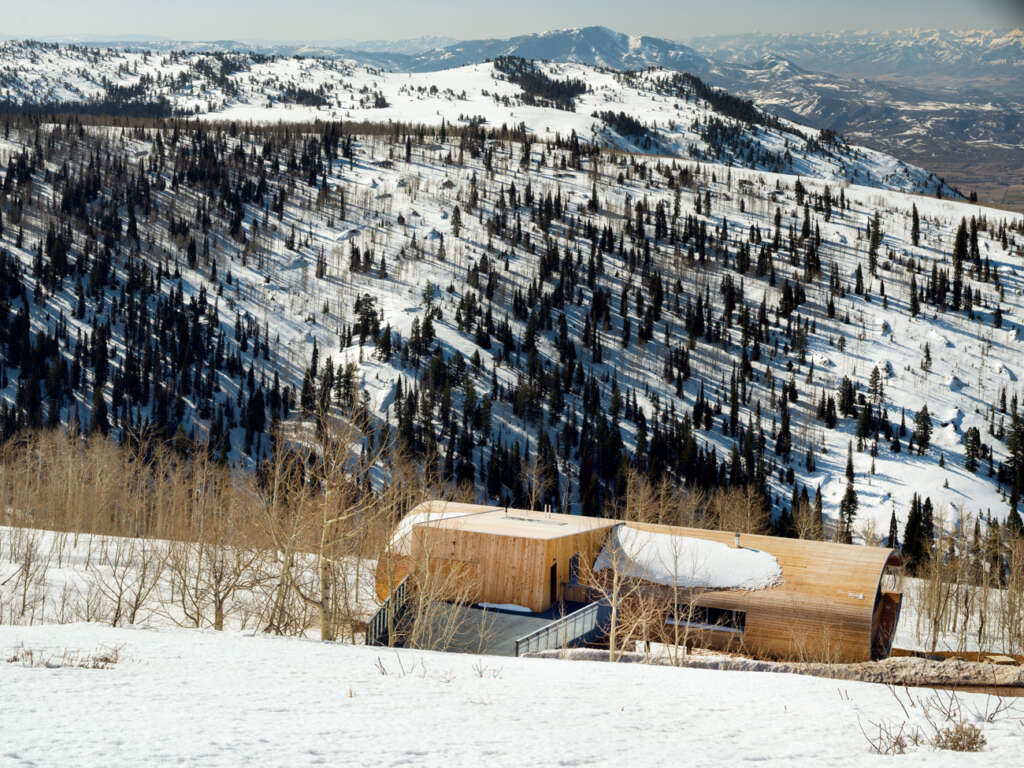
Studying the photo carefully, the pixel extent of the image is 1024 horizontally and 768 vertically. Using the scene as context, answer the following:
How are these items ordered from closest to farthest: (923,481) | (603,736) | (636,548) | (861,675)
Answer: (603,736) < (861,675) < (636,548) < (923,481)

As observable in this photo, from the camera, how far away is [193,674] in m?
18.6

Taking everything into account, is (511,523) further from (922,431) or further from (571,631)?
(922,431)

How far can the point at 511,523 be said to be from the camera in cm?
4841

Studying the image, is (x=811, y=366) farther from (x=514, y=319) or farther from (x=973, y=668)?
(x=973, y=668)

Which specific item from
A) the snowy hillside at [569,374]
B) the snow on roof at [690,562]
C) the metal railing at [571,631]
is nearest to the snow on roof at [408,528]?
Result: the metal railing at [571,631]

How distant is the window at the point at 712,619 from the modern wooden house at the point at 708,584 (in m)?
0.07

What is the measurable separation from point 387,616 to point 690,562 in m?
19.7

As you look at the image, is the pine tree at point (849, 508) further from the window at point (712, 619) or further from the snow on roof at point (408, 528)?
the snow on roof at point (408, 528)

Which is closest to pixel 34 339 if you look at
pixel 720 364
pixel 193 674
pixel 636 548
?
pixel 720 364

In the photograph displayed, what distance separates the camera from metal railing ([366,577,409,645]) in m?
35.3

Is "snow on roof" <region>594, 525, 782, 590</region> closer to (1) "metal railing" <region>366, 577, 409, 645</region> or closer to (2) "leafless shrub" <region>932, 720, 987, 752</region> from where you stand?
(1) "metal railing" <region>366, 577, 409, 645</region>

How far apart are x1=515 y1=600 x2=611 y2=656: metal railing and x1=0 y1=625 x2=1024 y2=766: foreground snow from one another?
623 inches

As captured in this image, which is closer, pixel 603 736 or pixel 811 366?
pixel 603 736

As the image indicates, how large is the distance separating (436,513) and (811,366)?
150 metres
